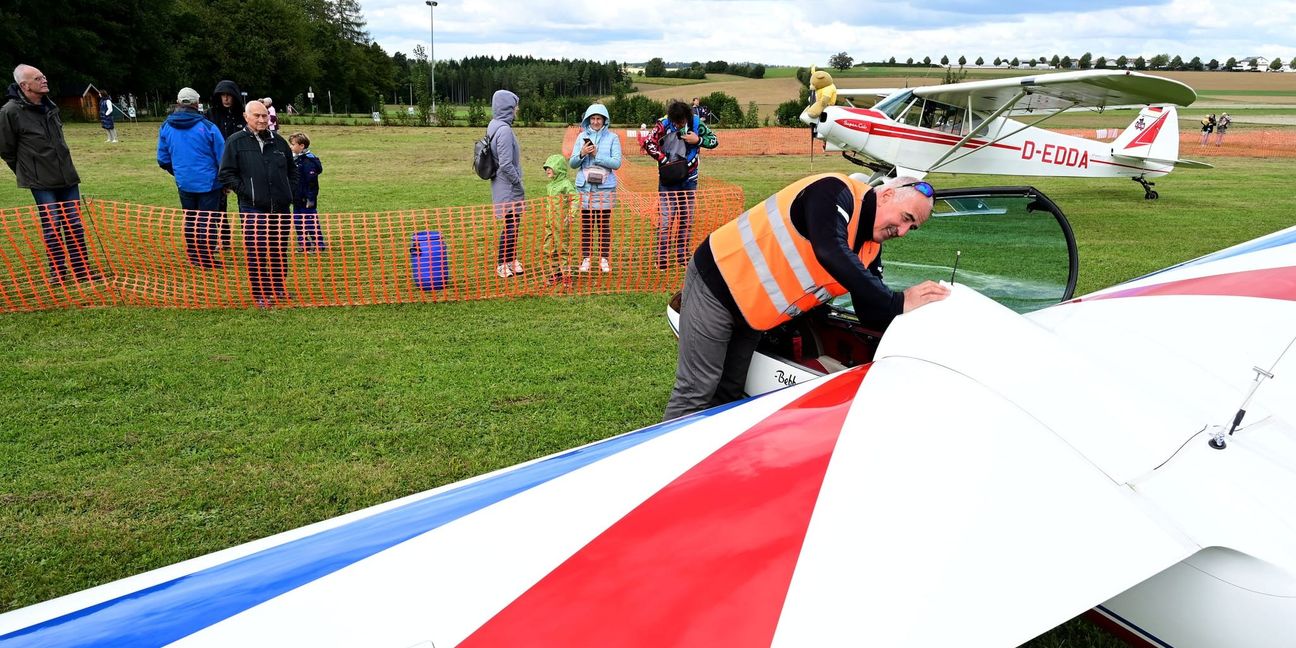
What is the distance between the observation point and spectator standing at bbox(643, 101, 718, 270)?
8.09 meters

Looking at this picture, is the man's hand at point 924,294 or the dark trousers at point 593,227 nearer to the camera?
the man's hand at point 924,294

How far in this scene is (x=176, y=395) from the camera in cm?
476

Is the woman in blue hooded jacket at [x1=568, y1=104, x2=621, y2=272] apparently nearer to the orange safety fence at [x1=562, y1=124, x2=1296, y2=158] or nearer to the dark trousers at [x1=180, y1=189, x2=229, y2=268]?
the dark trousers at [x1=180, y1=189, x2=229, y2=268]

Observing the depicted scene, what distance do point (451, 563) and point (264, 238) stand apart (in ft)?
24.0

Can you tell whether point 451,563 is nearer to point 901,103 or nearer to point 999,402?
point 999,402

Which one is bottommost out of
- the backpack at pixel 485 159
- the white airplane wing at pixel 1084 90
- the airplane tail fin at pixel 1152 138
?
the backpack at pixel 485 159

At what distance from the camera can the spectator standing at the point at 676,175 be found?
26.5 feet

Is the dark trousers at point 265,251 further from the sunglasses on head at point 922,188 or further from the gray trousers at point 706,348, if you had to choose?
the sunglasses on head at point 922,188

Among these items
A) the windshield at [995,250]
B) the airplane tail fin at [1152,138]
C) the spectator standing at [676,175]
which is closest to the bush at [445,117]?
the airplane tail fin at [1152,138]

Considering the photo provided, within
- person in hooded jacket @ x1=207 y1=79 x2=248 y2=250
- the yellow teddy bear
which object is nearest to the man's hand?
person in hooded jacket @ x1=207 y1=79 x2=248 y2=250

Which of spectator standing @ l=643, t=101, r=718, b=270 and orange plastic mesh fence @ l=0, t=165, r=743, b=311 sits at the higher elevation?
spectator standing @ l=643, t=101, r=718, b=270

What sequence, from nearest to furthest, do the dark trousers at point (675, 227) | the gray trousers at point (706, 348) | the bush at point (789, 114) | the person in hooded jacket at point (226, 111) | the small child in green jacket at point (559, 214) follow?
the gray trousers at point (706, 348), the small child in green jacket at point (559, 214), the dark trousers at point (675, 227), the person in hooded jacket at point (226, 111), the bush at point (789, 114)

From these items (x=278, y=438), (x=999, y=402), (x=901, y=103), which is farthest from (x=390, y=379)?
(x=901, y=103)

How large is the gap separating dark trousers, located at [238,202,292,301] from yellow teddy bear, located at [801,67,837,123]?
381 inches
